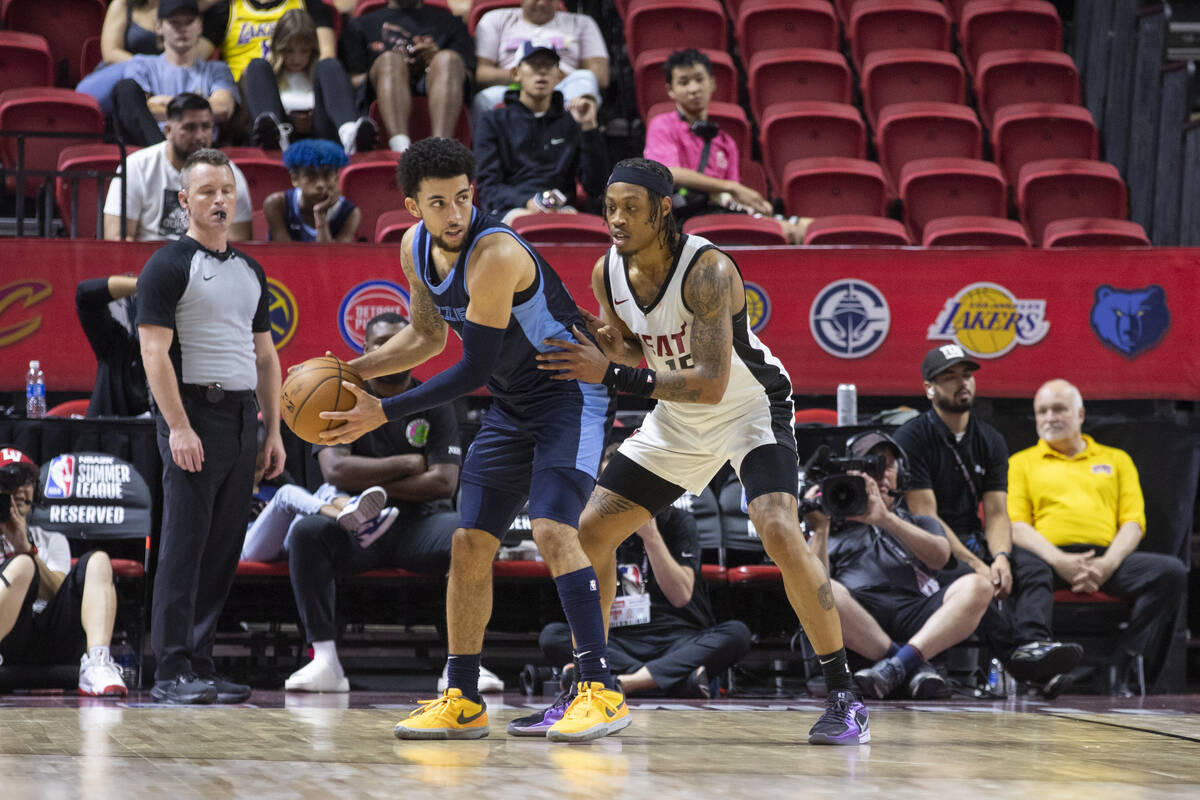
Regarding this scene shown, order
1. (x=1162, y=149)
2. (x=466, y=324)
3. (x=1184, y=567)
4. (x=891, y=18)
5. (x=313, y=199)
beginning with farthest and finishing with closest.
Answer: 1. (x=891, y=18)
2. (x=1162, y=149)
3. (x=313, y=199)
4. (x=1184, y=567)
5. (x=466, y=324)

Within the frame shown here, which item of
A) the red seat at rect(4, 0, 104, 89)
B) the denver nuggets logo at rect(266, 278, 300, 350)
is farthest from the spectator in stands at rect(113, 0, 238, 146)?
the denver nuggets logo at rect(266, 278, 300, 350)

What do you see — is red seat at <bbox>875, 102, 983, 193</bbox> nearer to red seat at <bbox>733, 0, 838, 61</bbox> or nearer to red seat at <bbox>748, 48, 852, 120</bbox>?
red seat at <bbox>748, 48, 852, 120</bbox>

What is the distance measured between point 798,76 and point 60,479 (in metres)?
6.07

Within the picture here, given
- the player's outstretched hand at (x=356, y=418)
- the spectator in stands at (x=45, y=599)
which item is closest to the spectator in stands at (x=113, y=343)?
the spectator in stands at (x=45, y=599)

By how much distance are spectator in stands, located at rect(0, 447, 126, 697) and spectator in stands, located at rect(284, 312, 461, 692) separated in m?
0.77

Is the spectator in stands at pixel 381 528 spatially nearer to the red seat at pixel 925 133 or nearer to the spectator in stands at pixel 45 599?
the spectator in stands at pixel 45 599

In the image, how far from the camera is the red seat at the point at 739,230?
7.89 metres

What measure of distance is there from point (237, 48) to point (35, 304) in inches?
130

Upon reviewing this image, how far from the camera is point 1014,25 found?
10711 mm

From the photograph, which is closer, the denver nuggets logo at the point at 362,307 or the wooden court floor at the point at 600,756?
the wooden court floor at the point at 600,756

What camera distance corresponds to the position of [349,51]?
9711 mm

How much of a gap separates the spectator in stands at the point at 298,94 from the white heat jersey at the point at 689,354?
4758mm

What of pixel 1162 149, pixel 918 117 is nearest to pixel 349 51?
pixel 918 117

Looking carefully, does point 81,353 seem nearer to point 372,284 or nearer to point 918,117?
point 372,284
